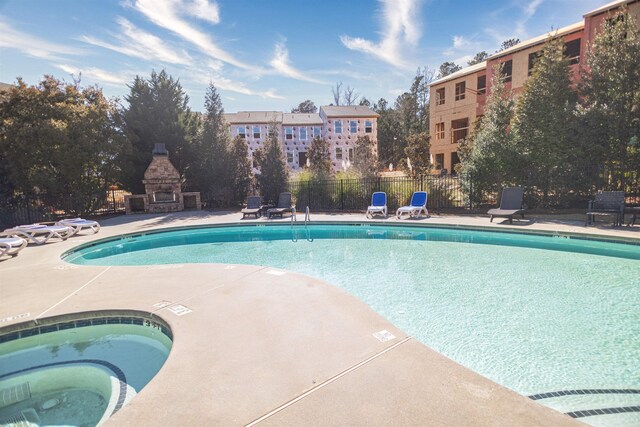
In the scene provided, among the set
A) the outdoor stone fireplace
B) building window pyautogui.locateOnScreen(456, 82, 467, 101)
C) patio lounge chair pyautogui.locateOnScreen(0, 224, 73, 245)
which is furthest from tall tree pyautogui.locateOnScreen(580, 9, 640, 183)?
the outdoor stone fireplace

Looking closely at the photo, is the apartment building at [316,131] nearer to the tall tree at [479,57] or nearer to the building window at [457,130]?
the building window at [457,130]

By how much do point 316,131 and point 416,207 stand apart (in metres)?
23.9

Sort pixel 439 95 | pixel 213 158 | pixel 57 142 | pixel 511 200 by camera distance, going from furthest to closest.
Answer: pixel 439 95, pixel 213 158, pixel 57 142, pixel 511 200

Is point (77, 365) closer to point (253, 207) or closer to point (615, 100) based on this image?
point (253, 207)

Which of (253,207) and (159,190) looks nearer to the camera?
(253,207)

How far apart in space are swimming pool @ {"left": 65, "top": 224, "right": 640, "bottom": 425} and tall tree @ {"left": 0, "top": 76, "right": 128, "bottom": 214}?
6.14m

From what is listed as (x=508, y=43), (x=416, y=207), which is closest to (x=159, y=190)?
(x=416, y=207)

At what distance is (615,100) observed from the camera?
10.0m

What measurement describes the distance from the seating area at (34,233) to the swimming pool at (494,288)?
103 cm

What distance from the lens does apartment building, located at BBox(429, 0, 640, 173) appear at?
1870 cm

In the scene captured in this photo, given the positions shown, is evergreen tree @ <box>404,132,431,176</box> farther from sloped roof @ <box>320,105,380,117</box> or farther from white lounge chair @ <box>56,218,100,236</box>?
white lounge chair @ <box>56,218,100,236</box>

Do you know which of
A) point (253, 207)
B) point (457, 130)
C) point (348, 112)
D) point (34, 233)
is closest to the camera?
point (34, 233)

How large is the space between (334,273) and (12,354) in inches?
184

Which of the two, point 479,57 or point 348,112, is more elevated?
point 479,57
